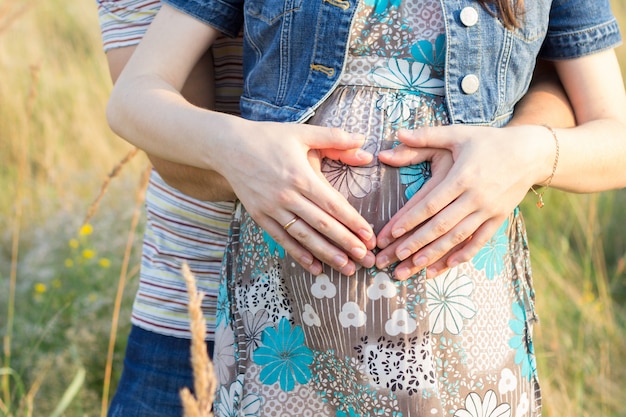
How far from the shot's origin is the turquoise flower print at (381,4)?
145cm

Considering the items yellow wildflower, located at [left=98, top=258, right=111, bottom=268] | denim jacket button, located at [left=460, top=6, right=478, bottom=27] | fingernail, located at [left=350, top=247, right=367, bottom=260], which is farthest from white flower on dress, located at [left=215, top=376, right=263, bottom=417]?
yellow wildflower, located at [left=98, top=258, right=111, bottom=268]

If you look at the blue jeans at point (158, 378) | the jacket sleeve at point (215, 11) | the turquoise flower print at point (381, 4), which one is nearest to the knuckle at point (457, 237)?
the turquoise flower print at point (381, 4)

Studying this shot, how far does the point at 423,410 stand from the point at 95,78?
14.7 ft

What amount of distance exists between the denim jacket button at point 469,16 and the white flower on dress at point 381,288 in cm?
51

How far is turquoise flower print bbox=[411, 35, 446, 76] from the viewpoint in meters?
1.46

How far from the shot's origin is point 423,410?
1.37 metres

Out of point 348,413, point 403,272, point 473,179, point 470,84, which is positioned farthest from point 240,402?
point 470,84

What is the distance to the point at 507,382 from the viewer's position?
143 centimetres

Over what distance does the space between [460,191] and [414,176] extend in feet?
0.41

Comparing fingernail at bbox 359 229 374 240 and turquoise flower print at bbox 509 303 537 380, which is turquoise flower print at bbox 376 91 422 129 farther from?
turquoise flower print at bbox 509 303 537 380

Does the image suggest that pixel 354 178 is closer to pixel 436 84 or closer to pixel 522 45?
pixel 436 84

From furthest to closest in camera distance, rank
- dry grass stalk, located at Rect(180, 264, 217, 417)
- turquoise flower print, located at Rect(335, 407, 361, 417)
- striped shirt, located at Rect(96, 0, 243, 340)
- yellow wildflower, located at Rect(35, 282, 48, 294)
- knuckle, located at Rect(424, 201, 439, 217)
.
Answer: yellow wildflower, located at Rect(35, 282, 48, 294), striped shirt, located at Rect(96, 0, 243, 340), turquoise flower print, located at Rect(335, 407, 361, 417), knuckle, located at Rect(424, 201, 439, 217), dry grass stalk, located at Rect(180, 264, 217, 417)

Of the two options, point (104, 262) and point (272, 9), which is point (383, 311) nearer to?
point (272, 9)

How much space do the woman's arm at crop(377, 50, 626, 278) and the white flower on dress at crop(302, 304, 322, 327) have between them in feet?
0.53
